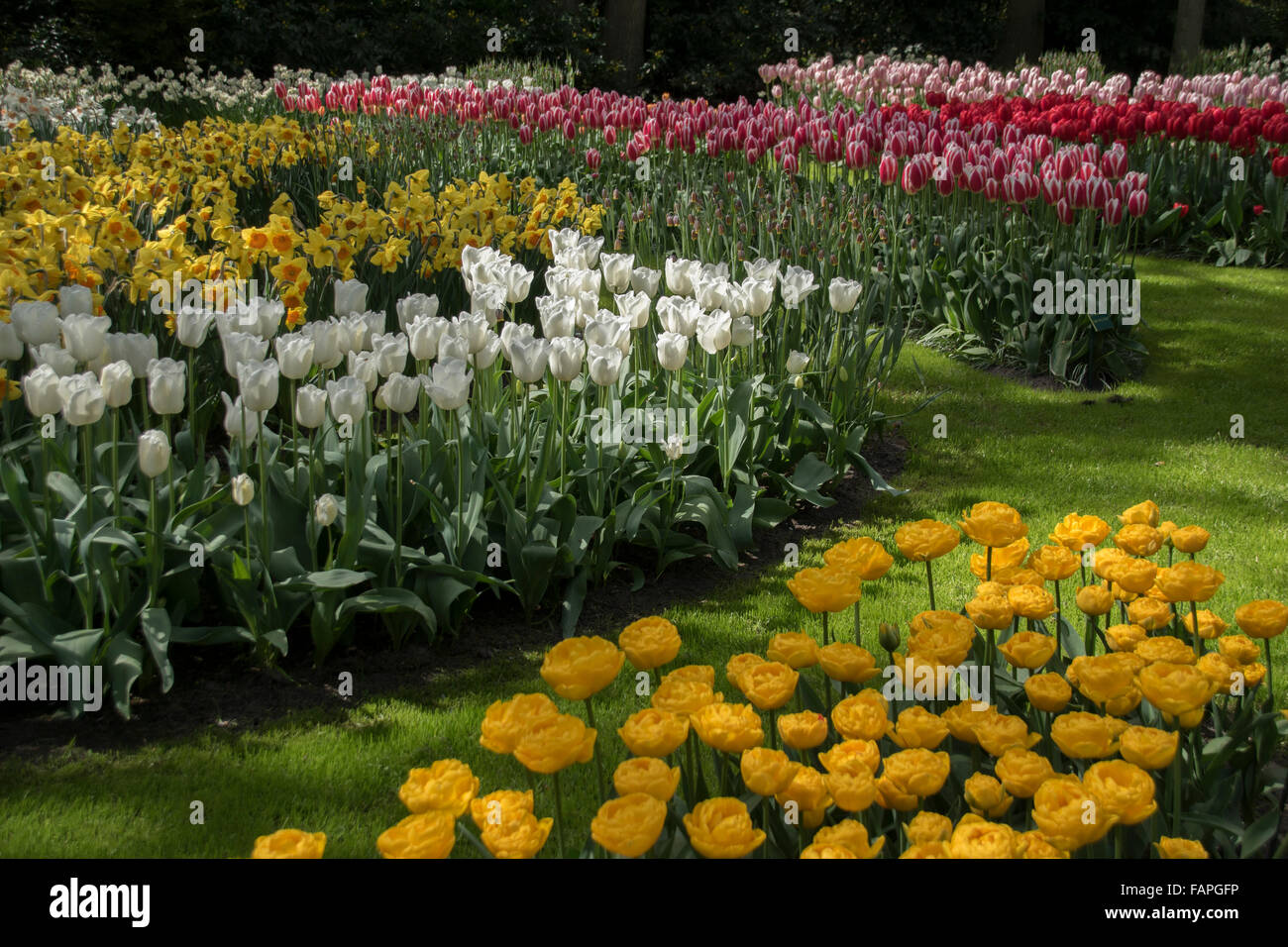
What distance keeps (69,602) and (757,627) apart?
6.88 ft

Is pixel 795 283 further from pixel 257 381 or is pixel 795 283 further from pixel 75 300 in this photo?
pixel 75 300

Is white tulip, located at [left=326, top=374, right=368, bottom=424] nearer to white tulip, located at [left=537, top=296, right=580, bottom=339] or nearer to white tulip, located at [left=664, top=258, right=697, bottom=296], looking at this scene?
white tulip, located at [left=537, top=296, right=580, bottom=339]

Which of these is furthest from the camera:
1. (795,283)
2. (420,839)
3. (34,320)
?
(795,283)

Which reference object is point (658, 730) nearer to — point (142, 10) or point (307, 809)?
point (307, 809)

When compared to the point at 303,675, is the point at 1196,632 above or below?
above

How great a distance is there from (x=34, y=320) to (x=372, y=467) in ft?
3.42

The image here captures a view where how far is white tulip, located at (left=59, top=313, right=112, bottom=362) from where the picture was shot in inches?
120

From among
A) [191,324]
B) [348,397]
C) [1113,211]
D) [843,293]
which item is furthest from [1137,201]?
[191,324]

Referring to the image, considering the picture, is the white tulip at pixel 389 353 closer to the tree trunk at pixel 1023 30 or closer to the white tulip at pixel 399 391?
the white tulip at pixel 399 391

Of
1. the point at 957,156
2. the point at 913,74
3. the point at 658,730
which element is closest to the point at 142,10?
the point at 913,74

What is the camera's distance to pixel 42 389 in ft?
9.37

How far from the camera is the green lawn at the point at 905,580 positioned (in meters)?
2.77

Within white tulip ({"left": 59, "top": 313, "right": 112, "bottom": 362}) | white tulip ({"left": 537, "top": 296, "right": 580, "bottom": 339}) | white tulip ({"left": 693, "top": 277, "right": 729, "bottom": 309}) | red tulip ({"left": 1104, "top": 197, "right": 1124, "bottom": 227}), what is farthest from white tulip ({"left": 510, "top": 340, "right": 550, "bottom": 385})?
red tulip ({"left": 1104, "top": 197, "right": 1124, "bottom": 227})

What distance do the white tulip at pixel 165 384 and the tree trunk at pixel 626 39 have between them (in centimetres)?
1585
